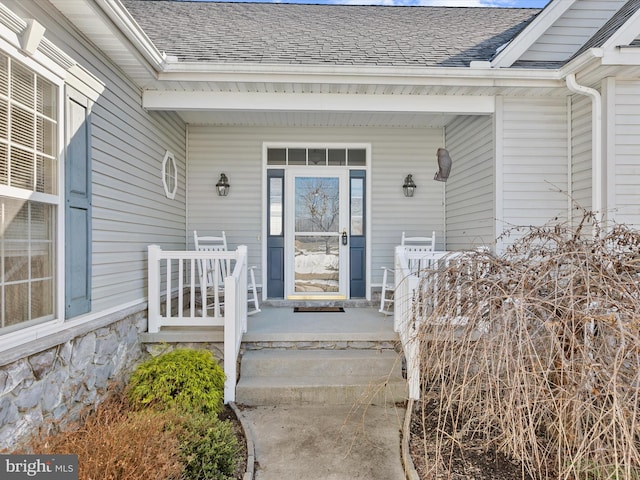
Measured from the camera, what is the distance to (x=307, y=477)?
2.31 meters

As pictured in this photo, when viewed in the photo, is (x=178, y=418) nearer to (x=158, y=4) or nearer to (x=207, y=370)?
(x=207, y=370)

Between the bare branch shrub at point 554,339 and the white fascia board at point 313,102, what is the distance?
2.29 meters

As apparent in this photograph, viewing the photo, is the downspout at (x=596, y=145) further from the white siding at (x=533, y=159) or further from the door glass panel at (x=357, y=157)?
the door glass panel at (x=357, y=157)

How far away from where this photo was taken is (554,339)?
5.26ft

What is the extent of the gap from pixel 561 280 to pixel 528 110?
Answer: 2850 millimetres

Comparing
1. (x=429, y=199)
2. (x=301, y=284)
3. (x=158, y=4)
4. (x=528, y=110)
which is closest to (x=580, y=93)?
(x=528, y=110)

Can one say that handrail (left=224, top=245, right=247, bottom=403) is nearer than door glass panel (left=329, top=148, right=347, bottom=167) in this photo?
Yes

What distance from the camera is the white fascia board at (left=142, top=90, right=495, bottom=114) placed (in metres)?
3.92

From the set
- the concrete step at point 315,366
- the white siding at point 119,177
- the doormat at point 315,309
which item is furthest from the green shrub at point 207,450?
the doormat at point 315,309

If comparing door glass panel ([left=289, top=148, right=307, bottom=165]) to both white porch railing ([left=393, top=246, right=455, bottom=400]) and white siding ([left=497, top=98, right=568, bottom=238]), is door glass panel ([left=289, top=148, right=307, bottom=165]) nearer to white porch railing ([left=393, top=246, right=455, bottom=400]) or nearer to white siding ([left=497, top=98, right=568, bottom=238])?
white porch railing ([left=393, top=246, right=455, bottom=400])

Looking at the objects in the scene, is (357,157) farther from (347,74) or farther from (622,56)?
(622,56)

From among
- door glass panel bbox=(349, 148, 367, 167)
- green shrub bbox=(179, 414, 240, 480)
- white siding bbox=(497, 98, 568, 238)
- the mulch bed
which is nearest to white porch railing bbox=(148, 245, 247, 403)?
green shrub bbox=(179, 414, 240, 480)

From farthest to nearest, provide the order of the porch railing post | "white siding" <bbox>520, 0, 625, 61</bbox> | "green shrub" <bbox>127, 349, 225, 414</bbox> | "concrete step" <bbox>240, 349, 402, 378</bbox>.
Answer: "white siding" <bbox>520, 0, 625, 61</bbox>
the porch railing post
"concrete step" <bbox>240, 349, 402, 378</bbox>
"green shrub" <bbox>127, 349, 225, 414</bbox>

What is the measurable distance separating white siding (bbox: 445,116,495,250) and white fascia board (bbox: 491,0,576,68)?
59 centimetres
